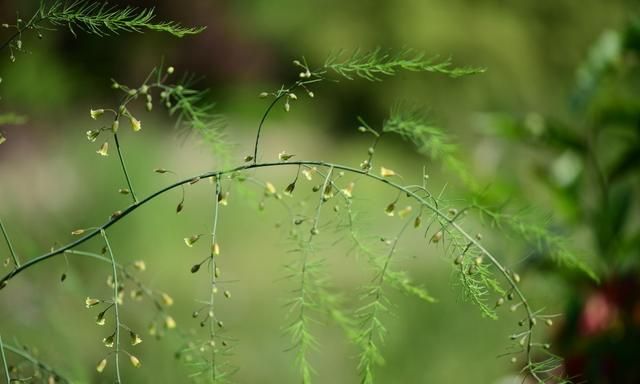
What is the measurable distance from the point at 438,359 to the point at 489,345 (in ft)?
0.50

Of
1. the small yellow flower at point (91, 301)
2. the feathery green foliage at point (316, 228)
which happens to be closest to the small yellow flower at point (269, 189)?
the feathery green foliage at point (316, 228)

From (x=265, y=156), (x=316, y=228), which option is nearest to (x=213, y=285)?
(x=316, y=228)

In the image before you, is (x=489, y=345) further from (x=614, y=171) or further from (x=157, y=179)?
(x=157, y=179)

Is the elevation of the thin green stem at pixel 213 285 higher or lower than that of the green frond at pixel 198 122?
lower

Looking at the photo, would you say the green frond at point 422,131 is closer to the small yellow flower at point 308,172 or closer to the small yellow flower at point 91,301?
the small yellow flower at point 308,172

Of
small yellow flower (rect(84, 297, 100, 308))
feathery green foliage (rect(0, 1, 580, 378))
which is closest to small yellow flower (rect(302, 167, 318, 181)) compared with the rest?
feathery green foliage (rect(0, 1, 580, 378))

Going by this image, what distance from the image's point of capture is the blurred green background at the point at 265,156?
53.9 inches

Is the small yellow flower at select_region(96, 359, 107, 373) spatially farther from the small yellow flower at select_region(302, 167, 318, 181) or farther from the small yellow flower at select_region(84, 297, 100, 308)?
the small yellow flower at select_region(302, 167, 318, 181)

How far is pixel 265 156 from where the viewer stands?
16.9 feet

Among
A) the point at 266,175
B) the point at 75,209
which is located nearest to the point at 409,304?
the point at 75,209

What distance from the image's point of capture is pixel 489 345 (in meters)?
2.30

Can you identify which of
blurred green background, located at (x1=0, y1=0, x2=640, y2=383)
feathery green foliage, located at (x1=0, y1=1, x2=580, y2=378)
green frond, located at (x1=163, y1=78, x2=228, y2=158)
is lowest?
feathery green foliage, located at (x1=0, y1=1, x2=580, y2=378)

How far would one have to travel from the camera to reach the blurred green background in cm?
137

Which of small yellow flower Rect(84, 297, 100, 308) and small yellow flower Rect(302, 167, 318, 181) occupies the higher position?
small yellow flower Rect(84, 297, 100, 308)
